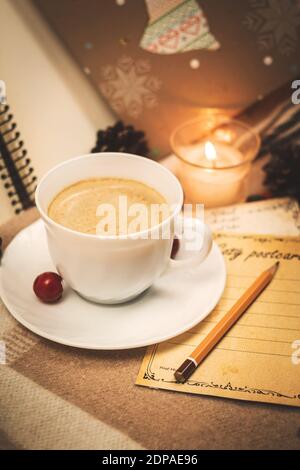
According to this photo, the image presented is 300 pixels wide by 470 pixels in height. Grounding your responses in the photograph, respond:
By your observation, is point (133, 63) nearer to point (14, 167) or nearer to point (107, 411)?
point (14, 167)

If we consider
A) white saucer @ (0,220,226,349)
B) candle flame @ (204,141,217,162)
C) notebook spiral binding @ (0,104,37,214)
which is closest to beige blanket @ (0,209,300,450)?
white saucer @ (0,220,226,349)

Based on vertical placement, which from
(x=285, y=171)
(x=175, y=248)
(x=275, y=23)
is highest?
(x=275, y=23)

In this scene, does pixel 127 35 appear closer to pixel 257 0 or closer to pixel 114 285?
pixel 257 0

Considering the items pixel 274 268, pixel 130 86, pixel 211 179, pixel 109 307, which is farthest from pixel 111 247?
pixel 130 86

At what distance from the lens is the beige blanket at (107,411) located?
58cm

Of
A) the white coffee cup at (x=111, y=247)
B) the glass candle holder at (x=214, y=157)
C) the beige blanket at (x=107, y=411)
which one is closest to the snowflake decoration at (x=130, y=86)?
the glass candle holder at (x=214, y=157)

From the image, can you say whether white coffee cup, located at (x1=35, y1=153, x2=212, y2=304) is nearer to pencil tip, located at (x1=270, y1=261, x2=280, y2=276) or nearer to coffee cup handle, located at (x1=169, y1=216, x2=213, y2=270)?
coffee cup handle, located at (x1=169, y1=216, x2=213, y2=270)

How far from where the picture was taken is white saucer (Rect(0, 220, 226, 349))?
66cm

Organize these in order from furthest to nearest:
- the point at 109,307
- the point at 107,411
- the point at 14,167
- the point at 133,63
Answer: the point at 133,63, the point at 14,167, the point at 109,307, the point at 107,411

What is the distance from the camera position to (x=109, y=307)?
73cm

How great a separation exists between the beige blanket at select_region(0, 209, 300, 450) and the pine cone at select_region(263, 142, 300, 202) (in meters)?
0.52

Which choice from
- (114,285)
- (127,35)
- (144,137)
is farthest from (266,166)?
(114,285)

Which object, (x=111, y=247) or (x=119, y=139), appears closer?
(x=111, y=247)

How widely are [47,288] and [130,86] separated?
57cm
